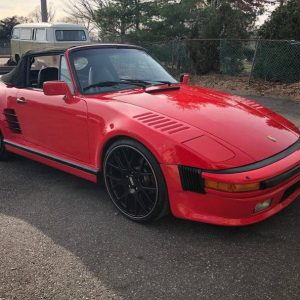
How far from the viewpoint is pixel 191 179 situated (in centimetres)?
308

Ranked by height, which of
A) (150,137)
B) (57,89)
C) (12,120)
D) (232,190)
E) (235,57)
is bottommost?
(235,57)


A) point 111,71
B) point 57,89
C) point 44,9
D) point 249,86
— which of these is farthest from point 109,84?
point 44,9

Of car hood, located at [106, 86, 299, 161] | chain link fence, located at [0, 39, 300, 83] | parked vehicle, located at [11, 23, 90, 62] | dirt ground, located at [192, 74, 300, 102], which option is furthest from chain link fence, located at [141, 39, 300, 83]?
car hood, located at [106, 86, 299, 161]

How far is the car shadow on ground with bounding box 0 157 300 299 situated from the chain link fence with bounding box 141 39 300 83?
8315 millimetres

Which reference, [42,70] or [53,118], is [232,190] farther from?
[42,70]

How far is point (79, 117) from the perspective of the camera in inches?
154

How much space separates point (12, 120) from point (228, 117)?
2.71 m

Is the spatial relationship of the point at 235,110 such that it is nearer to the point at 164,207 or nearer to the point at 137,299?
the point at 164,207

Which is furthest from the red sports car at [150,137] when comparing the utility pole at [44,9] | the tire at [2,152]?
the utility pole at [44,9]

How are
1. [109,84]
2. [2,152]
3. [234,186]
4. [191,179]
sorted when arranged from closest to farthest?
[234,186], [191,179], [109,84], [2,152]

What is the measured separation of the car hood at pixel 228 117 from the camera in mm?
3314

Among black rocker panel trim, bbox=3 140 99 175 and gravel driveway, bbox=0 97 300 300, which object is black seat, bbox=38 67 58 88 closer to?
black rocker panel trim, bbox=3 140 99 175

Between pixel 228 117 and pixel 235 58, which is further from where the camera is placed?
pixel 235 58

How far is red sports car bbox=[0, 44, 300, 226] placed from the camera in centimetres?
308
